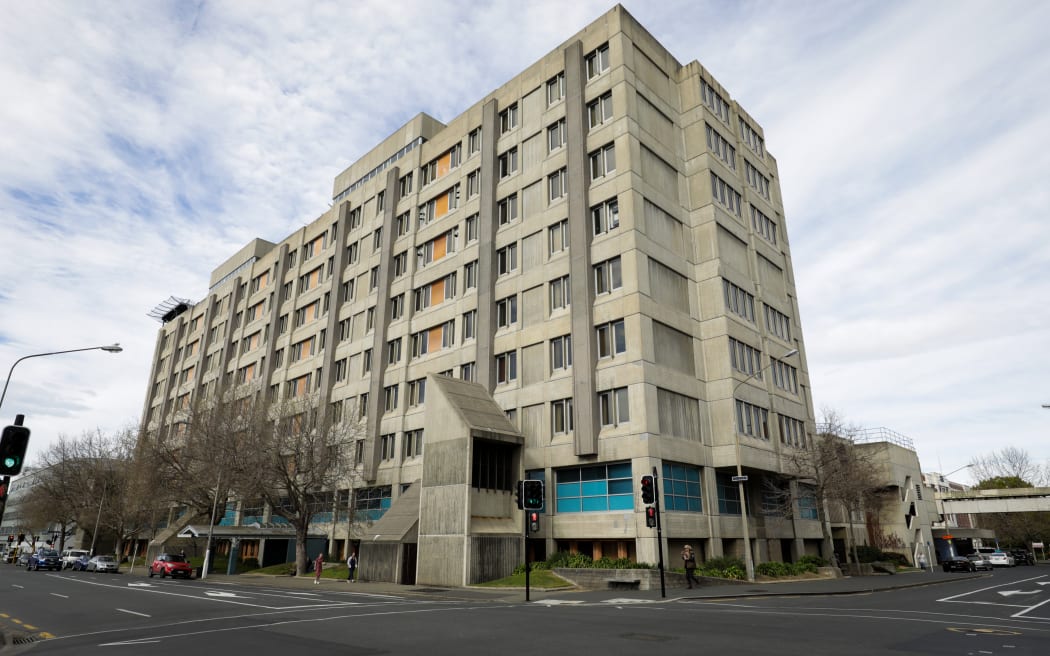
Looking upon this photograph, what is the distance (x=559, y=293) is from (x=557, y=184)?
732 cm

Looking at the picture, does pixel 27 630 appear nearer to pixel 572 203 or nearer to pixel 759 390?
pixel 572 203

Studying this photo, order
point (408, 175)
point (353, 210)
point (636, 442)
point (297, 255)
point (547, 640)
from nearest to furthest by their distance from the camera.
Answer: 1. point (547, 640)
2. point (636, 442)
3. point (408, 175)
4. point (353, 210)
5. point (297, 255)

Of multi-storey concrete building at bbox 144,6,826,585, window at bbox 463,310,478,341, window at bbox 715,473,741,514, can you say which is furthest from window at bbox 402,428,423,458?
window at bbox 715,473,741,514

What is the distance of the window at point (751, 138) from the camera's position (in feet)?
161

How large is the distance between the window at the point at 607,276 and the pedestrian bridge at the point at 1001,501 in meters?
63.6

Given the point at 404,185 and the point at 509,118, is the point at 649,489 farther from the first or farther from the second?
the point at 404,185

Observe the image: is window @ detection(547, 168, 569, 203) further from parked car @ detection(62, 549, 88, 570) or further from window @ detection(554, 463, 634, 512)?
parked car @ detection(62, 549, 88, 570)

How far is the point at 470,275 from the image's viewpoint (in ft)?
146

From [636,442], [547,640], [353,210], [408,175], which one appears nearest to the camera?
[547,640]

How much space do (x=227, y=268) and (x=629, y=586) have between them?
76043 millimetres

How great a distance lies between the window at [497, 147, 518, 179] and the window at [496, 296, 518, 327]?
29.8 feet

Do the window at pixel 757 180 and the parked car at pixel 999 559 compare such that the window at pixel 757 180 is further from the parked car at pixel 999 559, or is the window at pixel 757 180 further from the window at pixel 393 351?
the parked car at pixel 999 559

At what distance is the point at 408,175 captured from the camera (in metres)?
54.1

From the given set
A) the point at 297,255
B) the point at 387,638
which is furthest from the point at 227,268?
the point at 387,638
